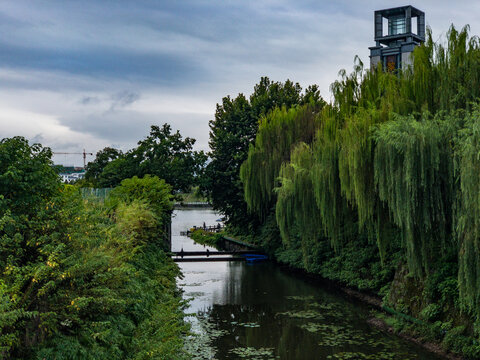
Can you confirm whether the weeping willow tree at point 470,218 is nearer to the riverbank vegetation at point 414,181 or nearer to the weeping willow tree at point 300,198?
the riverbank vegetation at point 414,181

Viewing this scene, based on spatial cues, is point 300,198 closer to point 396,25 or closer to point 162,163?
point 162,163

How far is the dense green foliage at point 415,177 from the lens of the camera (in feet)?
38.5

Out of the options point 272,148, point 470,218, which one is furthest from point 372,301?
point 272,148

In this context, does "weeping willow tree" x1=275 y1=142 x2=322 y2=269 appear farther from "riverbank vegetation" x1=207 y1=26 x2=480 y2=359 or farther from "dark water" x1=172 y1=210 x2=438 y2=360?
"dark water" x1=172 y1=210 x2=438 y2=360

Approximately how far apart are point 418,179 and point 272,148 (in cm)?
1504

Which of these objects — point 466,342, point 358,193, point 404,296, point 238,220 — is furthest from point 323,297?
point 238,220

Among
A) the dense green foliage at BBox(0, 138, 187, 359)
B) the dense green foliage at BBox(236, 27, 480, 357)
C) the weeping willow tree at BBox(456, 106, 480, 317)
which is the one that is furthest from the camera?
the dense green foliage at BBox(236, 27, 480, 357)

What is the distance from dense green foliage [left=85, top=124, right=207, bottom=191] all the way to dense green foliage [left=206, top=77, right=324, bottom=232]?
1.22 metres

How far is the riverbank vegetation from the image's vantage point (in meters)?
11.9

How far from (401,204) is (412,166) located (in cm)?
102

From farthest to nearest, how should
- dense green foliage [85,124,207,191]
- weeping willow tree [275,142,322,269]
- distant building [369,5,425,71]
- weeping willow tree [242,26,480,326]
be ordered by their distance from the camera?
distant building [369,5,425,71] < dense green foliage [85,124,207,191] < weeping willow tree [275,142,322,269] < weeping willow tree [242,26,480,326]

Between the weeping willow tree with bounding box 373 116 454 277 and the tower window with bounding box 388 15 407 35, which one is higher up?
the tower window with bounding box 388 15 407 35

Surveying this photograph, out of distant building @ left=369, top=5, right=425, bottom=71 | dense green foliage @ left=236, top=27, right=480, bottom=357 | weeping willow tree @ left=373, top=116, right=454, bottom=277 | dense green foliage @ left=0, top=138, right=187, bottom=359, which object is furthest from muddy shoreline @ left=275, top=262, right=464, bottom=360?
distant building @ left=369, top=5, right=425, bottom=71

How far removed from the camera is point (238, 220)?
3409 centimetres
